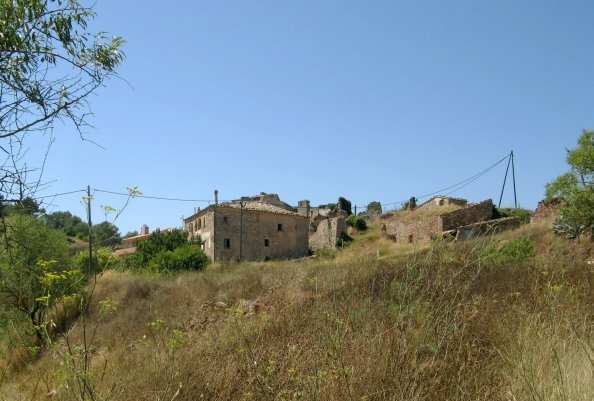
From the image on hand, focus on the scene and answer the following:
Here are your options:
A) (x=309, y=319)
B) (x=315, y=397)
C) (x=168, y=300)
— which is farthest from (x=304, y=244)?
(x=315, y=397)

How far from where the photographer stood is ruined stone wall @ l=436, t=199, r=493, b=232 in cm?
3048

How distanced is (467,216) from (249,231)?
16.4m

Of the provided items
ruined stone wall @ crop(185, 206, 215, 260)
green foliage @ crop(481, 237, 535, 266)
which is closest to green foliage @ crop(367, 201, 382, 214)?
ruined stone wall @ crop(185, 206, 215, 260)

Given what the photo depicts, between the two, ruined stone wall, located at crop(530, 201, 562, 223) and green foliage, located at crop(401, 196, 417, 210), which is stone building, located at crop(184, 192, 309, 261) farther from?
ruined stone wall, located at crop(530, 201, 562, 223)

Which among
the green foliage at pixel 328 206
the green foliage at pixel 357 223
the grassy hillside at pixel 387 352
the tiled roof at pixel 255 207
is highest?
the green foliage at pixel 328 206

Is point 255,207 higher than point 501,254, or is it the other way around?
point 255,207

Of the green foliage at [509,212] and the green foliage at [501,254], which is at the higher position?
the green foliage at [509,212]

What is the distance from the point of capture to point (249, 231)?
1631 inches

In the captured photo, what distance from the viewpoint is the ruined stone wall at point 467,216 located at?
3048cm

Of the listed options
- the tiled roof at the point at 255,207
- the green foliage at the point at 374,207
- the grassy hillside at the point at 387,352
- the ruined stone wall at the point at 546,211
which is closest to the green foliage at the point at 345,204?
the green foliage at the point at 374,207

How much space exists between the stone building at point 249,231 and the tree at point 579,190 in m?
24.3

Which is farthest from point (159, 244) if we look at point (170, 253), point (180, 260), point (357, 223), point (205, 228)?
point (357, 223)

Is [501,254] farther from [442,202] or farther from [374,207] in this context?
[374,207]

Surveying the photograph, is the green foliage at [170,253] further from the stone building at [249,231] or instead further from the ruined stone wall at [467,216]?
the ruined stone wall at [467,216]
